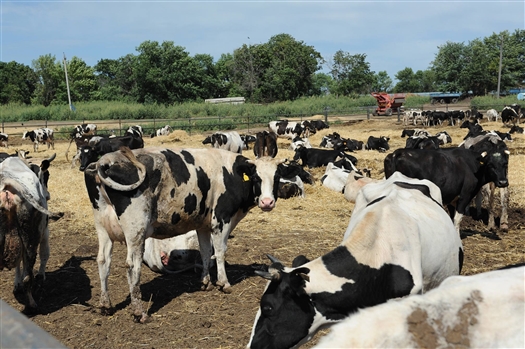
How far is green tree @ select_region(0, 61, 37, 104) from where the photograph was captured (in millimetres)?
83938

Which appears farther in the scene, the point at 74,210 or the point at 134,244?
the point at 74,210

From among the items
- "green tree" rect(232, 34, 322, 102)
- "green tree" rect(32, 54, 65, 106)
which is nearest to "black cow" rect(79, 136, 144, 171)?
"green tree" rect(232, 34, 322, 102)

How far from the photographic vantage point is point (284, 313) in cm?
412

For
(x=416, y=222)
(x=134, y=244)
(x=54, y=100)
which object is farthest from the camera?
(x=54, y=100)

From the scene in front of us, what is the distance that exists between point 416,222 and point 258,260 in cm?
446

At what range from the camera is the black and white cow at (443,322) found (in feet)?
7.27

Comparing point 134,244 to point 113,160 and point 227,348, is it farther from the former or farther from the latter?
point 227,348

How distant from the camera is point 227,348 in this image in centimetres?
595

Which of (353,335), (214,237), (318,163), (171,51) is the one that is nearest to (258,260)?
(214,237)

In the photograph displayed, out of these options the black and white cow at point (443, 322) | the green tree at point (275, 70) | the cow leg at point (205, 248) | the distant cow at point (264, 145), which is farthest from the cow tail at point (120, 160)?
the green tree at point (275, 70)

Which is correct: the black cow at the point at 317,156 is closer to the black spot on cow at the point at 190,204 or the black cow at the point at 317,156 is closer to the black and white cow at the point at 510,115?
the black spot on cow at the point at 190,204

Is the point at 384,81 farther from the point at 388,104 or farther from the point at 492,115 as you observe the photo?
the point at 492,115

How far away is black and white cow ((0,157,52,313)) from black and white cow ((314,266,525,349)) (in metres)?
5.32

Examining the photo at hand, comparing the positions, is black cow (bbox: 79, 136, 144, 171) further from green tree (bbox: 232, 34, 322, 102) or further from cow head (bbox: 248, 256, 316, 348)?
green tree (bbox: 232, 34, 322, 102)
